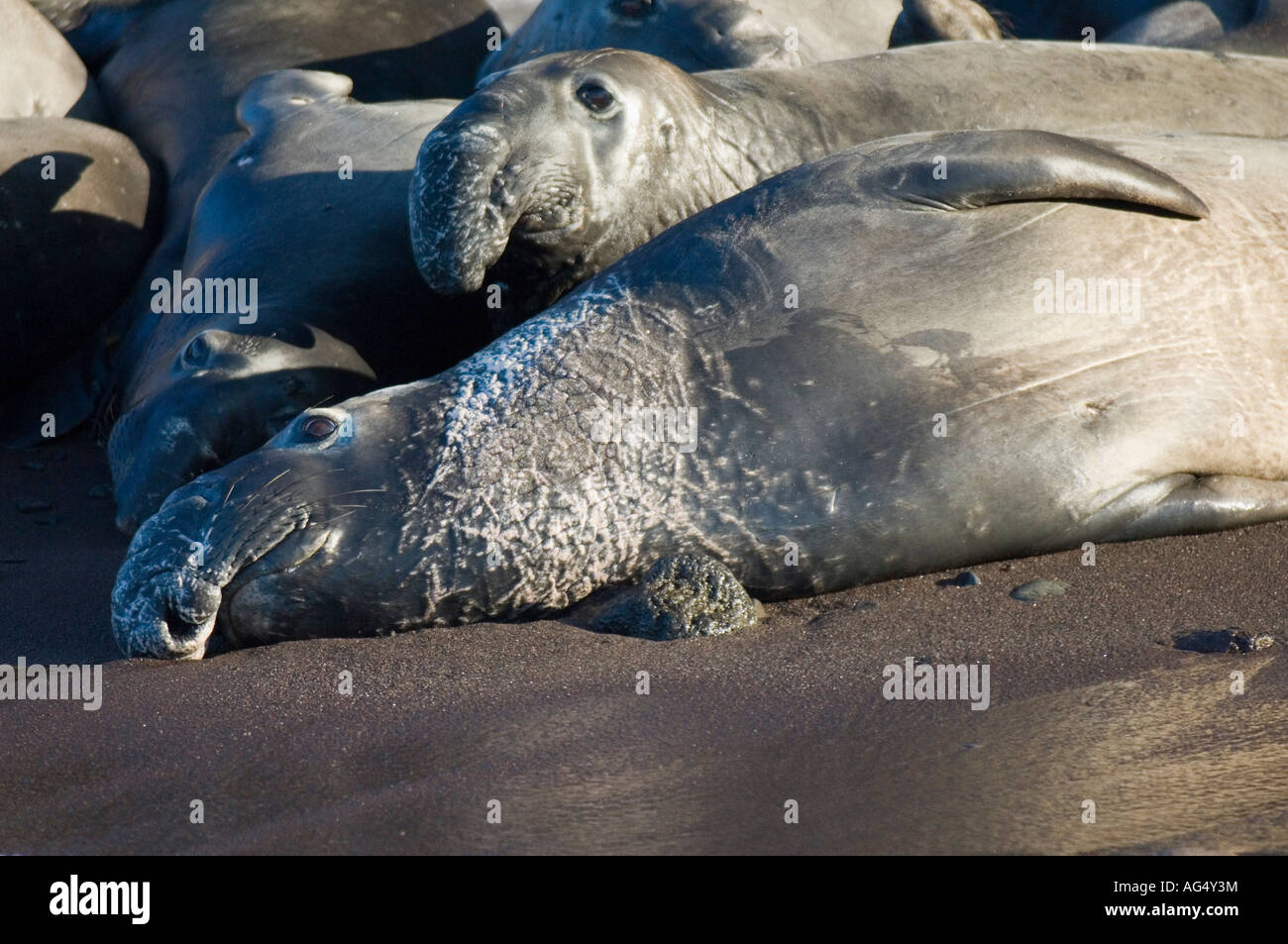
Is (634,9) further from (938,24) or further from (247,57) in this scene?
(247,57)

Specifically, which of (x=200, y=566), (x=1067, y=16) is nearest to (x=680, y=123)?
(x=200, y=566)

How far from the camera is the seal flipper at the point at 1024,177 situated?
4215 mm

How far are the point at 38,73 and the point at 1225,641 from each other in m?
5.57

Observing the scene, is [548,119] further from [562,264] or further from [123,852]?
[123,852]

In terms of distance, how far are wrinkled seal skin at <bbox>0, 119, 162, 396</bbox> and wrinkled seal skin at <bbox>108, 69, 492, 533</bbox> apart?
591 millimetres

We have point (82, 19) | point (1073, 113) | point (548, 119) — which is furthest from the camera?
point (82, 19)

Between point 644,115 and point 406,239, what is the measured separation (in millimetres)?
930

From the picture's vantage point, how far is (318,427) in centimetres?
416

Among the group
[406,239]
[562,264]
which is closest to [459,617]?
[562,264]

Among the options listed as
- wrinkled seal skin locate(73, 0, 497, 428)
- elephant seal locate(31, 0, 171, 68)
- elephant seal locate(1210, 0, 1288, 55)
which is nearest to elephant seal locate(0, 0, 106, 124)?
wrinkled seal skin locate(73, 0, 497, 428)

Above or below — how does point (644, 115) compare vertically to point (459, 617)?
above

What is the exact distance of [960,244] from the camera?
13.9ft

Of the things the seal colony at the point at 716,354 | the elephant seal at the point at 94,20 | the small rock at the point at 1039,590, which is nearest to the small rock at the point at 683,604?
the seal colony at the point at 716,354

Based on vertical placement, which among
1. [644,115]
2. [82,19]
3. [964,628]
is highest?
[644,115]
